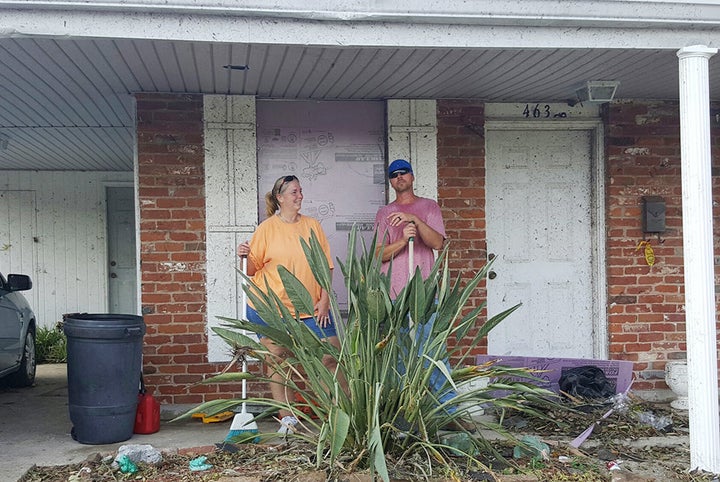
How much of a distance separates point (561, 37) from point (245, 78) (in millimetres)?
2404

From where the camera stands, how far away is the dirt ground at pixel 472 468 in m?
4.13

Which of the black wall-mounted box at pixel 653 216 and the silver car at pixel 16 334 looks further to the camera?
the silver car at pixel 16 334

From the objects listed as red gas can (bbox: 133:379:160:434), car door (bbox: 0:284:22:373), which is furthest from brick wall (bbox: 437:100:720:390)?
car door (bbox: 0:284:22:373)

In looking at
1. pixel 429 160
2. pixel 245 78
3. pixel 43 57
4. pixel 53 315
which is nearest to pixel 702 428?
Result: pixel 429 160

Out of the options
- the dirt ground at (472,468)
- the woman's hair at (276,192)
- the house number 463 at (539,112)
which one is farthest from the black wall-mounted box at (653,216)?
the woman's hair at (276,192)

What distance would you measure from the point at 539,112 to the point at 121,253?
254 inches

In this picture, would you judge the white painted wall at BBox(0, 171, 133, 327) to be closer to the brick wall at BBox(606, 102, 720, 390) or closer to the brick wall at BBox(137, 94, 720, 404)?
the brick wall at BBox(137, 94, 720, 404)

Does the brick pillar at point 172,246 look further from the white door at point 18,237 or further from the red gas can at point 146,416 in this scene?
the white door at point 18,237

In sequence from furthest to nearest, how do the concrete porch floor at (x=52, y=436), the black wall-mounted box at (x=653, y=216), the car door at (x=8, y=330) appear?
the car door at (x=8, y=330)
the black wall-mounted box at (x=653, y=216)
the concrete porch floor at (x=52, y=436)

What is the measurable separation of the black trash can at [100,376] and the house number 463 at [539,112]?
373 cm

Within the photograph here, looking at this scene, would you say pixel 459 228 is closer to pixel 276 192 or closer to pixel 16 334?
pixel 276 192

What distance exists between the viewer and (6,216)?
34.3 ft

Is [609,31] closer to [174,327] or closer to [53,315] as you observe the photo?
[174,327]

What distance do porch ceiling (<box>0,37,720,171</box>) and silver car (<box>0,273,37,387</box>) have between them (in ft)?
5.14
